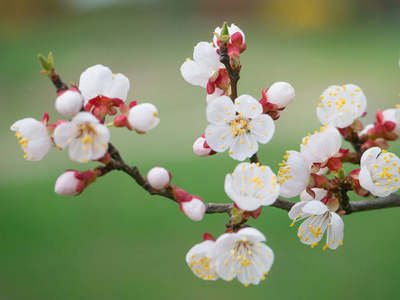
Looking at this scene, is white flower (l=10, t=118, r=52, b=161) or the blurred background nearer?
white flower (l=10, t=118, r=52, b=161)

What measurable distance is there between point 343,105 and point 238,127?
11.0 inches

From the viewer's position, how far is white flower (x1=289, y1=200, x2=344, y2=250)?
0.71 meters

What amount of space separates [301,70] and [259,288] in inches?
156

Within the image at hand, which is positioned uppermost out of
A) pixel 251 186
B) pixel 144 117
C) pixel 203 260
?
pixel 144 117

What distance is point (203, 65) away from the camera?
29.8 inches

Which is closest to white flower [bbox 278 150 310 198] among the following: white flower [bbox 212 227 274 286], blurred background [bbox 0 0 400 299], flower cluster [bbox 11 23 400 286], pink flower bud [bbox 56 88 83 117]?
flower cluster [bbox 11 23 400 286]

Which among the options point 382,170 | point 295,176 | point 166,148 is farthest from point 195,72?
point 166,148

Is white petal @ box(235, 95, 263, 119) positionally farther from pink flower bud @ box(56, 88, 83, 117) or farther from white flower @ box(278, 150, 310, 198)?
pink flower bud @ box(56, 88, 83, 117)

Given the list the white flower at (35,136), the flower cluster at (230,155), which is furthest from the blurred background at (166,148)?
the white flower at (35,136)

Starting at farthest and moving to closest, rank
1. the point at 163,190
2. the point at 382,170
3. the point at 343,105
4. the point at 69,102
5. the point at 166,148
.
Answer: the point at 166,148 → the point at 343,105 → the point at 382,170 → the point at 163,190 → the point at 69,102

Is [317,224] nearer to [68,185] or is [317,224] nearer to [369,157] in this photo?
[369,157]

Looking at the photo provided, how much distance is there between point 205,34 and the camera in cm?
727

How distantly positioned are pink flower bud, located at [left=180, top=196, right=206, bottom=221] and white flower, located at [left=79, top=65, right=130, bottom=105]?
188 millimetres

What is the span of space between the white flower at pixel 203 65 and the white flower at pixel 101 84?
11cm
